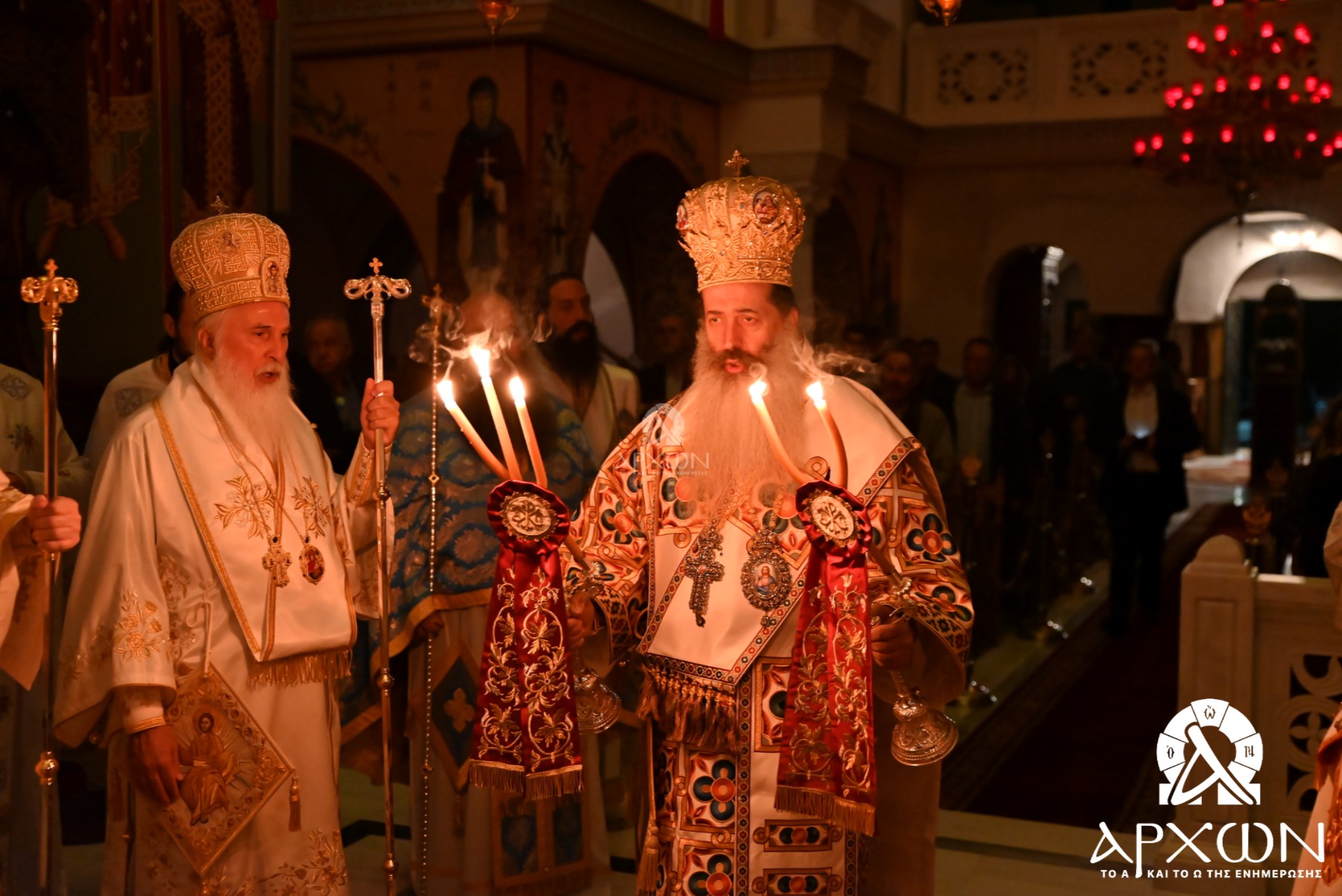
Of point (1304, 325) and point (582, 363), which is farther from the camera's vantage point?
point (1304, 325)

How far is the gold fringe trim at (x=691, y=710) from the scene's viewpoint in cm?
285

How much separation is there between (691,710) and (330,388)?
3735 millimetres

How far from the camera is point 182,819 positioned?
3031 millimetres

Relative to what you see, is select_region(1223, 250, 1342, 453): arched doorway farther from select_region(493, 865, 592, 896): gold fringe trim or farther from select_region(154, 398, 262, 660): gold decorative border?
select_region(154, 398, 262, 660): gold decorative border

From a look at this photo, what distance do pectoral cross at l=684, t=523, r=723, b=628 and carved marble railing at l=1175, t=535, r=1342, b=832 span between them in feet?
7.47

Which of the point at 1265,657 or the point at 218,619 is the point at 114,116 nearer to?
the point at 218,619

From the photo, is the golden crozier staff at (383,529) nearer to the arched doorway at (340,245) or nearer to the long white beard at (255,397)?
the long white beard at (255,397)

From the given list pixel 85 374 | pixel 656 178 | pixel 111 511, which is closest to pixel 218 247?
pixel 111 511

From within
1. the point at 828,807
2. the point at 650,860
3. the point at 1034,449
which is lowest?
the point at 650,860

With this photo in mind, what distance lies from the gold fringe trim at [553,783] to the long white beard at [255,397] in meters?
1.07

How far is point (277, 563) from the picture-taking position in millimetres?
3131

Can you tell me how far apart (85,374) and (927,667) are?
371 centimetres

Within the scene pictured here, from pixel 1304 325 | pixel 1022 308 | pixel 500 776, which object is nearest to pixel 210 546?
pixel 500 776

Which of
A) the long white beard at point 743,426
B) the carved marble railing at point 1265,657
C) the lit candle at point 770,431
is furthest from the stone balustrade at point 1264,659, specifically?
the lit candle at point 770,431
